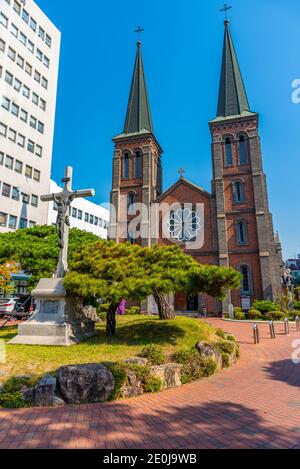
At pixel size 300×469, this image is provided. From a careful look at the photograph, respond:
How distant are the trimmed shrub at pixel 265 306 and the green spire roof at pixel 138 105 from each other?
24.3 m

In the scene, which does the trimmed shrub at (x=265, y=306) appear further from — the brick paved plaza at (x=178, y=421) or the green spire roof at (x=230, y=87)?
the green spire roof at (x=230, y=87)

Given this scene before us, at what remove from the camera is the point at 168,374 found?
6727 mm

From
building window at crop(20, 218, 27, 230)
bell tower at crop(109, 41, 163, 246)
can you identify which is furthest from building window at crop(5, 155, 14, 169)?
bell tower at crop(109, 41, 163, 246)

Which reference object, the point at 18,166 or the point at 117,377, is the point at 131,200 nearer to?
the point at 18,166

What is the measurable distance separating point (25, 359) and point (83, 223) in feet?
130

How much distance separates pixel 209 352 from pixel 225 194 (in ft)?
78.9

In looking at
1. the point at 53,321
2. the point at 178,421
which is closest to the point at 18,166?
the point at 53,321

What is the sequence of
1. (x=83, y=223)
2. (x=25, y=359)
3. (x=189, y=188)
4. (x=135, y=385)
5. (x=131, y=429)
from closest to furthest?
(x=131, y=429)
(x=135, y=385)
(x=25, y=359)
(x=189, y=188)
(x=83, y=223)

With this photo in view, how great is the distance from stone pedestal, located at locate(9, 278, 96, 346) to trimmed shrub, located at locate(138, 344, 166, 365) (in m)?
2.51

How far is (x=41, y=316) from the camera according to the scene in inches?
363

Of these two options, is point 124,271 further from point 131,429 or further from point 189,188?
point 189,188

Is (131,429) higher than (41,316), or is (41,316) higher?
(41,316)

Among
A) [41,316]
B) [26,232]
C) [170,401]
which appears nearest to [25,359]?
[41,316]

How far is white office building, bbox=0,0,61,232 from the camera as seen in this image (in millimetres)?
27984
